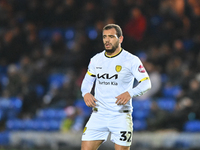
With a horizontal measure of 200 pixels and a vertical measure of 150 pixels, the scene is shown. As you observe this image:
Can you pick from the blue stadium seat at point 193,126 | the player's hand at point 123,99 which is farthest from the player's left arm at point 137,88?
the blue stadium seat at point 193,126

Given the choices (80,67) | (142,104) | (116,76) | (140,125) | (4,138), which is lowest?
(4,138)

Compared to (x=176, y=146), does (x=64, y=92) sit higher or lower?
higher

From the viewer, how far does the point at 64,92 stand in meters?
12.0

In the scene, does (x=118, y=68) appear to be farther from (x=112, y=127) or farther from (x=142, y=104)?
(x=142, y=104)

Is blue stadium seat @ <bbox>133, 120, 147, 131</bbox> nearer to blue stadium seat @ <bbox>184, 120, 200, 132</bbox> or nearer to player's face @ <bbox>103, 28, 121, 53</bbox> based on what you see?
blue stadium seat @ <bbox>184, 120, 200, 132</bbox>

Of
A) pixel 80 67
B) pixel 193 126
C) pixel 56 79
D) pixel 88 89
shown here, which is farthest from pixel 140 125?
pixel 88 89

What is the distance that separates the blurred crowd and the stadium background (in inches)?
1.1

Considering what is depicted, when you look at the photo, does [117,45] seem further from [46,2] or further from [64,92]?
[46,2]

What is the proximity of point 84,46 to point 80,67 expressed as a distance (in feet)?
2.23

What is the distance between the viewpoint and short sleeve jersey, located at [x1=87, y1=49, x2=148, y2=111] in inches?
217

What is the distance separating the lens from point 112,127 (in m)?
5.51

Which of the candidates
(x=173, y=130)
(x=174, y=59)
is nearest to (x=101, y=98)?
(x=173, y=130)

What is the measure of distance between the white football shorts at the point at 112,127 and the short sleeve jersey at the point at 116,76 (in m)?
0.11

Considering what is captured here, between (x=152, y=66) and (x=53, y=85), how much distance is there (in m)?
3.42
